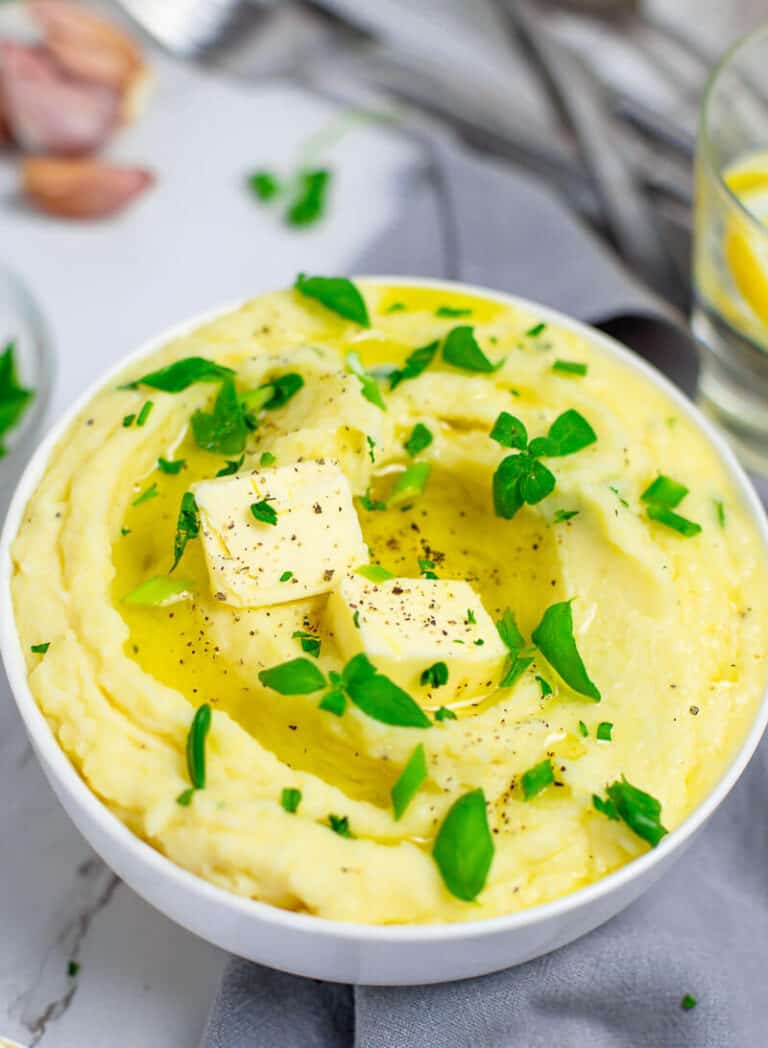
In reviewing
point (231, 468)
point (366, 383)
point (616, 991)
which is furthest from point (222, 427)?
point (616, 991)

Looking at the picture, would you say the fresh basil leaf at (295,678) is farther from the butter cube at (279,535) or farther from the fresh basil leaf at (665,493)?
the fresh basil leaf at (665,493)

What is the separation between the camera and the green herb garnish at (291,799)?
2680mm

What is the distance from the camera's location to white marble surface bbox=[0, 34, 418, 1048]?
330cm

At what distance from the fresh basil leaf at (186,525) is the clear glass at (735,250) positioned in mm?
2084

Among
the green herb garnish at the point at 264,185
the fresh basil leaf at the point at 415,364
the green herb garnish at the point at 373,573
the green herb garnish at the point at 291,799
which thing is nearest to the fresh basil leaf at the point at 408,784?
the green herb garnish at the point at 291,799

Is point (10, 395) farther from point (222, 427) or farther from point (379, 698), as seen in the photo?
point (379, 698)

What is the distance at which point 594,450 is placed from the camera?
3.40 meters

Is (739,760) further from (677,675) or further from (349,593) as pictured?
(349,593)

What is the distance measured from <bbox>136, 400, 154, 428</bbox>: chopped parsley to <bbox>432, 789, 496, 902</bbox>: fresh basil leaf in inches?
54.7

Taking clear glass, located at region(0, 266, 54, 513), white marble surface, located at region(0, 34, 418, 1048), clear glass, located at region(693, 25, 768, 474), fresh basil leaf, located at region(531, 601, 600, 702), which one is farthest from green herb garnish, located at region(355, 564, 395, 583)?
clear glass, located at region(693, 25, 768, 474)

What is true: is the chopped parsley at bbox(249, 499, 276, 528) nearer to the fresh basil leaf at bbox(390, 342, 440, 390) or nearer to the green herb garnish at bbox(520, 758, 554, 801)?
the fresh basil leaf at bbox(390, 342, 440, 390)

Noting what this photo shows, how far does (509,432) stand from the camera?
332 centimetres

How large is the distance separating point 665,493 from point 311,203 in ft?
8.79

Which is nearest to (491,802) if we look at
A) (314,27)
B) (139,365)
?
(139,365)
